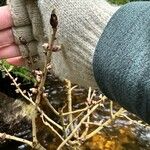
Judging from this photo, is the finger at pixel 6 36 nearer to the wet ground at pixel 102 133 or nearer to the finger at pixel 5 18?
the finger at pixel 5 18

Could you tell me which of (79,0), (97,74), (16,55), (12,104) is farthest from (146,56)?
(12,104)

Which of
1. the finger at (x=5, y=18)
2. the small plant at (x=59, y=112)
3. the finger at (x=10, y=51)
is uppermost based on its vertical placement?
the finger at (x=5, y=18)

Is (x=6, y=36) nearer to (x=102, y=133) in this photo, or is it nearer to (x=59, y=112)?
(x=59, y=112)

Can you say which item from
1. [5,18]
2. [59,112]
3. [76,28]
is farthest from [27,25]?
[59,112]

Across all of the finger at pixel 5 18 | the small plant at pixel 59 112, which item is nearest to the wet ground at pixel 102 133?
the small plant at pixel 59 112

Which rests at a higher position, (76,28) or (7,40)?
(76,28)

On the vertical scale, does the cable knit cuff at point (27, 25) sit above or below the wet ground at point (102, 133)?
above
